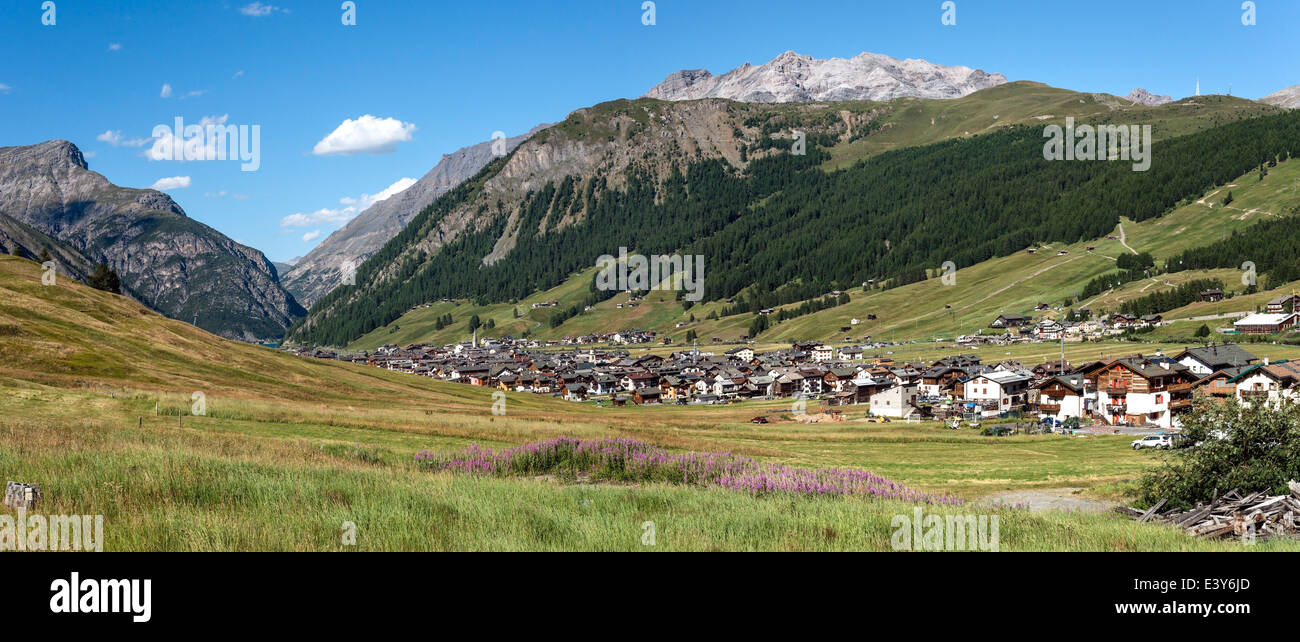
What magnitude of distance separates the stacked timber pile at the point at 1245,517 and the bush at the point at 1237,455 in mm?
824

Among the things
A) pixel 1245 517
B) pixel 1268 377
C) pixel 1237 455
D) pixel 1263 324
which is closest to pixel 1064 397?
pixel 1268 377

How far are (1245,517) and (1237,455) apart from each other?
4.22 meters

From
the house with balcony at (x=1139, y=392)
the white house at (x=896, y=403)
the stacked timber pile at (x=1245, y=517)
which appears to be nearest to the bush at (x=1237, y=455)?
the stacked timber pile at (x=1245, y=517)

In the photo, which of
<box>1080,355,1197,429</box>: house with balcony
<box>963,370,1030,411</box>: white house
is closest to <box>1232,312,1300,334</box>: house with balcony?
<box>1080,355,1197,429</box>: house with balcony

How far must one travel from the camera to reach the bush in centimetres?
2250

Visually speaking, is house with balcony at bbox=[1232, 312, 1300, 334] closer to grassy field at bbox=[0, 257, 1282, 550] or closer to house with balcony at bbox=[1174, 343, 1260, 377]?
house with balcony at bbox=[1174, 343, 1260, 377]

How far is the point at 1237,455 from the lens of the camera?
23.8 meters

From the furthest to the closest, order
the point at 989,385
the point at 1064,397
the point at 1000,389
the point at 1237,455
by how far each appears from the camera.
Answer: the point at 989,385
the point at 1000,389
the point at 1064,397
the point at 1237,455

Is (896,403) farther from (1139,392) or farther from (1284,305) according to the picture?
(1284,305)

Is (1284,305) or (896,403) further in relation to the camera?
(1284,305)

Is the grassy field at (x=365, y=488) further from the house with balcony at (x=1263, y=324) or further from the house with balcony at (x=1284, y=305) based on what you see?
the house with balcony at (x=1284, y=305)

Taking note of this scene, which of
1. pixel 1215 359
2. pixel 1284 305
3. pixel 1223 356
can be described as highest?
pixel 1284 305

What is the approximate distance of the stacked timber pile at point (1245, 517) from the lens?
19.6m
